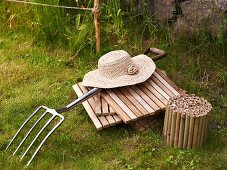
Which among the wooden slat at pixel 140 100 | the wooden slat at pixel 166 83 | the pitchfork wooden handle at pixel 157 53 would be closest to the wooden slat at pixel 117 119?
the wooden slat at pixel 140 100

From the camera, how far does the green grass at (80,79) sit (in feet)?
14.3

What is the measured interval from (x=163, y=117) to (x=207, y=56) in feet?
3.43

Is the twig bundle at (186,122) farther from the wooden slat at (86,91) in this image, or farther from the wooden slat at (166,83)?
the wooden slat at (86,91)

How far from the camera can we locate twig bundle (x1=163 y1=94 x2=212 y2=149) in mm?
4191

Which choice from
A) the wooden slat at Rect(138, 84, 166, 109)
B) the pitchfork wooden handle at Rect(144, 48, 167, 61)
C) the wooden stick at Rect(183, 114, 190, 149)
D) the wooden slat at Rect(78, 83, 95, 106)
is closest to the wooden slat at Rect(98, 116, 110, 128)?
the wooden slat at Rect(78, 83, 95, 106)

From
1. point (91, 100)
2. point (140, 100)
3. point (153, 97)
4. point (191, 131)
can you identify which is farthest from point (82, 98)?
point (191, 131)

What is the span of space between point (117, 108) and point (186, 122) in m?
0.71

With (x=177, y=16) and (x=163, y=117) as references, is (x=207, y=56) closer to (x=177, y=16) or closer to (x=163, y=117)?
(x=177, y=16)

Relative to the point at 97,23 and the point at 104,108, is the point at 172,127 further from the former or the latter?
the point at 97,23

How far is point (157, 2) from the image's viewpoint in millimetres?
5754

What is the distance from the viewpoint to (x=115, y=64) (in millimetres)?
4770

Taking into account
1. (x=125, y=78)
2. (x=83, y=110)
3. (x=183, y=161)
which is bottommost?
(x=183, y=161)

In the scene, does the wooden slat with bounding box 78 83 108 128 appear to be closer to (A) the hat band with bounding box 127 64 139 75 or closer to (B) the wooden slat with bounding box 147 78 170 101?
(A) the hat band with bounding box 127 64 139 75

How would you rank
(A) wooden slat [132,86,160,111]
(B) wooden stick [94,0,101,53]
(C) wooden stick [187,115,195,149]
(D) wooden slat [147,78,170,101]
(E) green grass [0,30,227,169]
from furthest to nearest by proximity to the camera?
(B) wooden stick [94,0,101,53] < (D) wooden slat [147,78,170,101] < (A) wooden slat [132,86,160,111] < (E) green grass [0,30,227,169] < (C) wooden stick [187,115,195,149]
